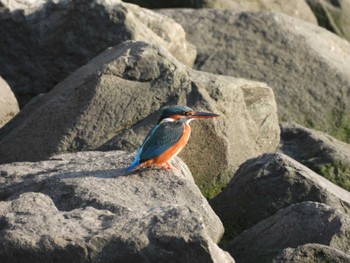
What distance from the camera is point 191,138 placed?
28.5 ft

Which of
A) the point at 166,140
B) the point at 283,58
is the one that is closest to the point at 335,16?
the point at 283,58

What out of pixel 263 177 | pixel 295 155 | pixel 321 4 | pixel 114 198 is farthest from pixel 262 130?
pixel 321 4

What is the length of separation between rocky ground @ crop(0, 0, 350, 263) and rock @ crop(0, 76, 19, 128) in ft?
0.06

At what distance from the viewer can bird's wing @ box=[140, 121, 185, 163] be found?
722cm

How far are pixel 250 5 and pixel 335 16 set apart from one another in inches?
46.8

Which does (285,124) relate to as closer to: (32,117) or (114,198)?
(32,117)

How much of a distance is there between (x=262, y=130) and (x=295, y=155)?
0.37 meters

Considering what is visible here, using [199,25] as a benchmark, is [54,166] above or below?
above

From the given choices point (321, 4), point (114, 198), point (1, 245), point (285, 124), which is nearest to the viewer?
point (1, 245)

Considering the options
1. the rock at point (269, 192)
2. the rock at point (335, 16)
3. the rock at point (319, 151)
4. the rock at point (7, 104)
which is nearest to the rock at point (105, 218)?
the rock at point (269, 192)

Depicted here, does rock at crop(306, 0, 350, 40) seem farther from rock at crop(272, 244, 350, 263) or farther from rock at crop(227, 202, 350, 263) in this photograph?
rock at crop(272, 244, 350, 263)

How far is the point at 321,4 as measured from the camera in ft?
46.9

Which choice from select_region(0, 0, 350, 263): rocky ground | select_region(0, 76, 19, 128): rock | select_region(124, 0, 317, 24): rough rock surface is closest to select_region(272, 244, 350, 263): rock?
select_region(0, 0, 350, 263): rocky ground

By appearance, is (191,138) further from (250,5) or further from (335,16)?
(335,16)
